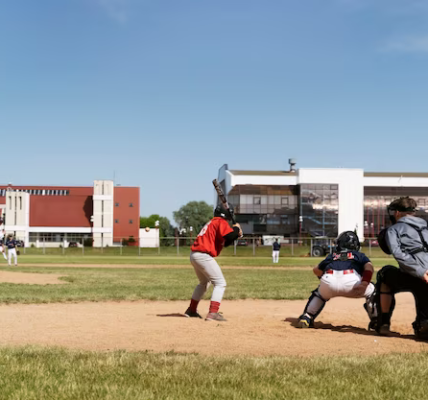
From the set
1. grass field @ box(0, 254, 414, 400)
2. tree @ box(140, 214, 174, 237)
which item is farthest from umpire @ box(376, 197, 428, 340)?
tree @ box(140, 214, 174, 237)

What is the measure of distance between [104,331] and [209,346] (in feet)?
5.88

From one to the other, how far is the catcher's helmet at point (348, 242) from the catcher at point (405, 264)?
2.23 feet

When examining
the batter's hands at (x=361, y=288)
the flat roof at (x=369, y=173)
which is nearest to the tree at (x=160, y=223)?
the flat roof at (x=369, y=173)

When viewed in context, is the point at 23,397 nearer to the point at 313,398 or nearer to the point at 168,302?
the point at 313,398

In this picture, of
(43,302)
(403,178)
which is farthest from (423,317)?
(403,178)

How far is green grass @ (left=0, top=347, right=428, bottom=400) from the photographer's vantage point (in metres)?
4.69

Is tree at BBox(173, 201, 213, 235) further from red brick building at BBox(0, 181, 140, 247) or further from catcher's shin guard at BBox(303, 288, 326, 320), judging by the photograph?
catcher's shin guard at BBox(303, 288, 326, 320)

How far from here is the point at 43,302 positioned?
499 inches

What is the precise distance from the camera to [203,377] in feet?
17.1

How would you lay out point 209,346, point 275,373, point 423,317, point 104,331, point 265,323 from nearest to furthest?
point 275,373, point 209,346, point 423,317, point 104,331, point 265,323

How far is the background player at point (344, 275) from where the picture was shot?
8.27m

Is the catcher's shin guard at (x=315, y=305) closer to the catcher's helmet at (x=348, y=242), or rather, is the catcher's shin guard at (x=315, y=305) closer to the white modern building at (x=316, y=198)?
the catcher's helmet at (x=348, y=242)

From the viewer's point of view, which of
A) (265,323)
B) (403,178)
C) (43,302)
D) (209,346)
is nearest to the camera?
(209,346)

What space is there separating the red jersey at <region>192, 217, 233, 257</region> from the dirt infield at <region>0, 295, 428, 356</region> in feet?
3.41
